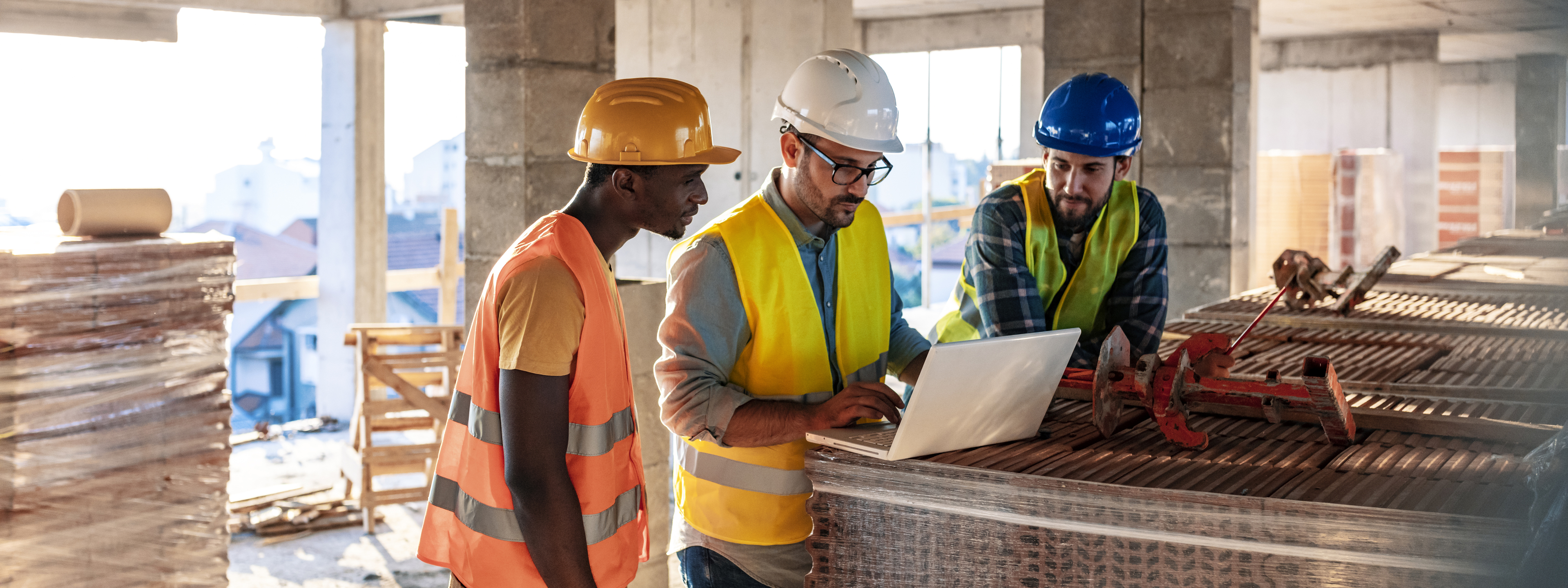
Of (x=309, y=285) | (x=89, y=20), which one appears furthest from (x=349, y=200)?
(x=89, y=20)

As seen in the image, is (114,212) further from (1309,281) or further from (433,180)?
(433,180)

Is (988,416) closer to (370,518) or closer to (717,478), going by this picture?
(717,478)

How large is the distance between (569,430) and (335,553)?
6525 millimetres

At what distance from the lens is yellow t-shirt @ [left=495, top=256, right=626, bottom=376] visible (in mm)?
1977

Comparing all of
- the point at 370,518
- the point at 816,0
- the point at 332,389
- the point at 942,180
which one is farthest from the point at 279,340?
the point at 942,180

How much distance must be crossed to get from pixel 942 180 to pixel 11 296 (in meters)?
29.4

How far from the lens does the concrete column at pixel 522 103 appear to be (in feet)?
18.2

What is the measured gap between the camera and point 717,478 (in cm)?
234

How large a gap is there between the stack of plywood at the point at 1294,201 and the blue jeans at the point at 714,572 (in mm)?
14971

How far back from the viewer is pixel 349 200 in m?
12.6

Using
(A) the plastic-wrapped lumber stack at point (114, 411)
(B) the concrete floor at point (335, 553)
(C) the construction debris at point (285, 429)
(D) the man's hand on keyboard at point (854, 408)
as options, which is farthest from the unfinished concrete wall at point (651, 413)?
(C) the construction debris at point (285, 429)

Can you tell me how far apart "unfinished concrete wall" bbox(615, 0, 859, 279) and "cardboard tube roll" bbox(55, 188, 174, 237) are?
4.26 meters

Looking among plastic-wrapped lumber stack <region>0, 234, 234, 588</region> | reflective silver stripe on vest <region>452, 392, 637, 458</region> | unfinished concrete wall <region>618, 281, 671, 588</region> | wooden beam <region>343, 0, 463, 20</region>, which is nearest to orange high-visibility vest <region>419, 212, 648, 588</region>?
reflective silver stripe on vest <region>452, 392, 637, 458</region>

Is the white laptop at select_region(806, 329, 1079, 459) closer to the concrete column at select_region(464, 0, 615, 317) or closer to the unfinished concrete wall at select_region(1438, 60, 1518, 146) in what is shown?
the concrete column at select_region(464, 0, 615, 317)
